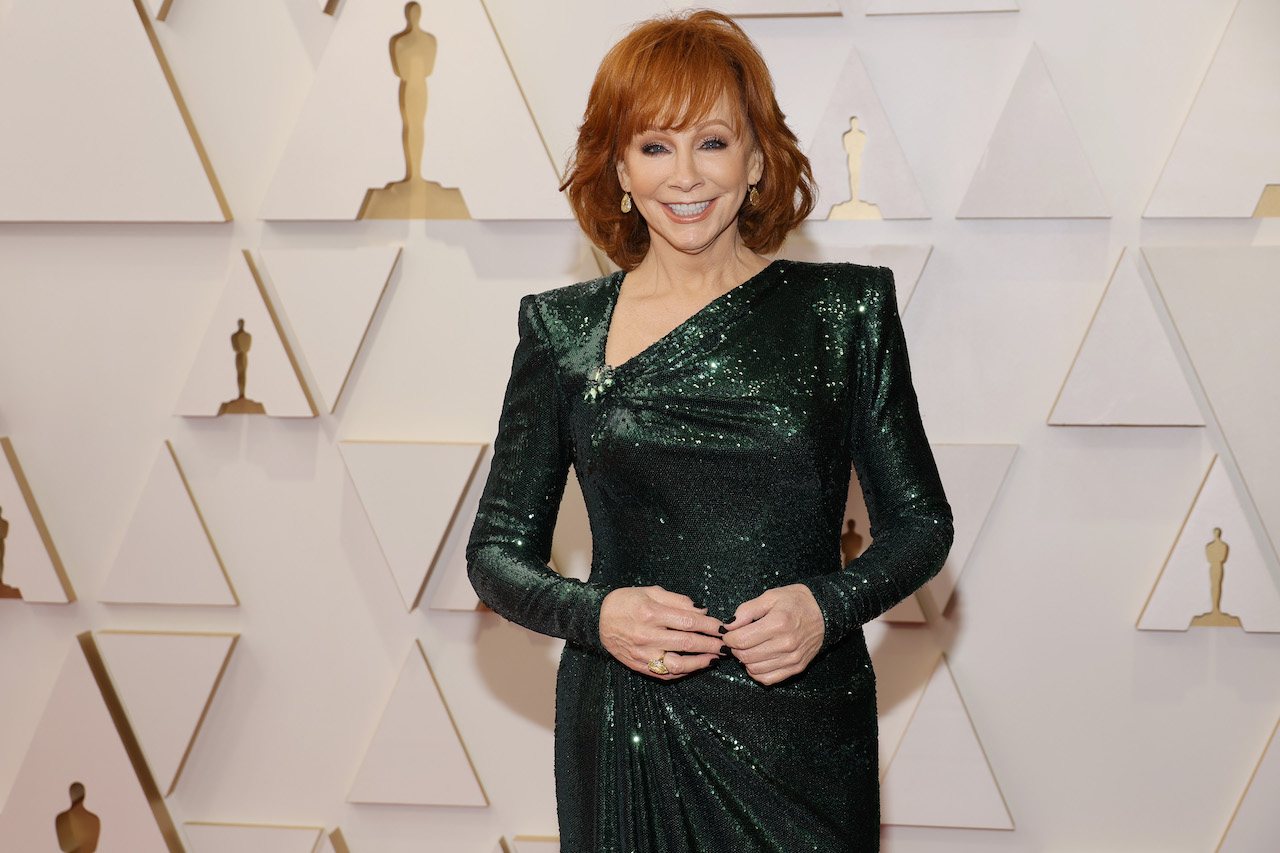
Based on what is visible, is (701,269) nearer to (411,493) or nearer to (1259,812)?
(411,493)

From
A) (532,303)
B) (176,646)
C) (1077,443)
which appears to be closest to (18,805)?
(176,646)

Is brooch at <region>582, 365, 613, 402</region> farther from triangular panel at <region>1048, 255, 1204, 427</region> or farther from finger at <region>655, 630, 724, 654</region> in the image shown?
triangular panel at <region>1048, 255, 1204, 427</region>

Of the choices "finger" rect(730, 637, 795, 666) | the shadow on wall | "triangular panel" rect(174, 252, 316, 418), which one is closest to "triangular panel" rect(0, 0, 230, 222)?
"triangular panel" rect(174, 252, 316, 418)

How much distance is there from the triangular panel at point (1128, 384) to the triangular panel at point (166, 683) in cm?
153

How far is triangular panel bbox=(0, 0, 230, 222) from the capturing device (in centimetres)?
189

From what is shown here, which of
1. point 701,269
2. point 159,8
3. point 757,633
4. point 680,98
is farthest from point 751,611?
point 159,8

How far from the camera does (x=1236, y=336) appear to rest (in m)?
1.78

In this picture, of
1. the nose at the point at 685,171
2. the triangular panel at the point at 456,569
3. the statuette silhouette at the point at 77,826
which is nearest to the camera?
the nose at the point at 685,171

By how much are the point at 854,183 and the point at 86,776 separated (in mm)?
1730

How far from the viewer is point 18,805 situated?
2.04m

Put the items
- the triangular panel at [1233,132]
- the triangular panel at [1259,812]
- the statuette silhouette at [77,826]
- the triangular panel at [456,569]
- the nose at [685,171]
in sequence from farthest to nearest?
the statuette silhouette at [77,826] → the triangular panel at [456,569] → the triangular panel at [1259,812] → the triangular panel at [1233,132] → the nose at [685,171]

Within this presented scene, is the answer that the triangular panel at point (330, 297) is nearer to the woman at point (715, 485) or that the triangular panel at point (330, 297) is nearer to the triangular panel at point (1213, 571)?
the woman at point (715, 485)

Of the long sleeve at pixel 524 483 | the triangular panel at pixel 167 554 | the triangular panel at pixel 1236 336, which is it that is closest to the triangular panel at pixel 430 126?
the triangular panel at pixel 167 554

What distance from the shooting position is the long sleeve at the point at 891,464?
1.13m
